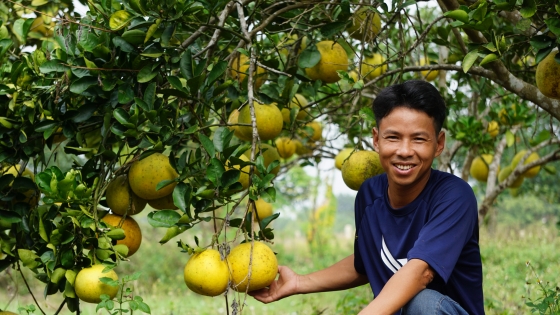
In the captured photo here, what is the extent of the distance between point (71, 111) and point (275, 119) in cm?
64

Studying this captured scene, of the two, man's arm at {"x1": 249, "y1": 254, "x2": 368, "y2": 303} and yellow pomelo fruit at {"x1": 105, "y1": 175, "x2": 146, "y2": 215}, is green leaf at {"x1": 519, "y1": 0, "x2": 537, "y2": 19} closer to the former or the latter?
man's arm at {"x1": 249, "y1": 254, "x2": 368, "y2": 303}

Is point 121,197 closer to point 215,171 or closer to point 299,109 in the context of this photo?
point 215,171

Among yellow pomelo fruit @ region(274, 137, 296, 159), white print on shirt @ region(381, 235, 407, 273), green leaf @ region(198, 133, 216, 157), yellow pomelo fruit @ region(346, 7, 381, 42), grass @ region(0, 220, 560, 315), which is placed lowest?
grass @ region(0, 220, 560, 315)

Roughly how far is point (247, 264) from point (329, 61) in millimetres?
889

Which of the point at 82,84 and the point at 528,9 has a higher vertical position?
the point at 528,9


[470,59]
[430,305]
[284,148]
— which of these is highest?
[470,59]

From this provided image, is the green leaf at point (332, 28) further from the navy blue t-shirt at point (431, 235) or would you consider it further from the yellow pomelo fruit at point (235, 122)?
the navy blue t-shirt at point (431, 235)

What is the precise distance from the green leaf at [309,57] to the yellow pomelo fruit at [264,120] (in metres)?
0.19

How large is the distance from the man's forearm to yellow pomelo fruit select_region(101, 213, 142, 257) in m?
0.60

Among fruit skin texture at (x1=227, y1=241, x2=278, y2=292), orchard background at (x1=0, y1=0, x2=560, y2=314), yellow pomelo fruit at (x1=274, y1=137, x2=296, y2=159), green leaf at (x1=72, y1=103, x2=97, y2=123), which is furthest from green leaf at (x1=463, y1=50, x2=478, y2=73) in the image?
yellow pomelo fruit at (x1=274, y1=137, x2=296, y2=159)

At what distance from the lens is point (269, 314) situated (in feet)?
15.8

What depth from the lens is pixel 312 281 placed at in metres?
2.26

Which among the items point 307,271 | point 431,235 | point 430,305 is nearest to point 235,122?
point 431,235

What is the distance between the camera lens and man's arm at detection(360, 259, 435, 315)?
1.67m
